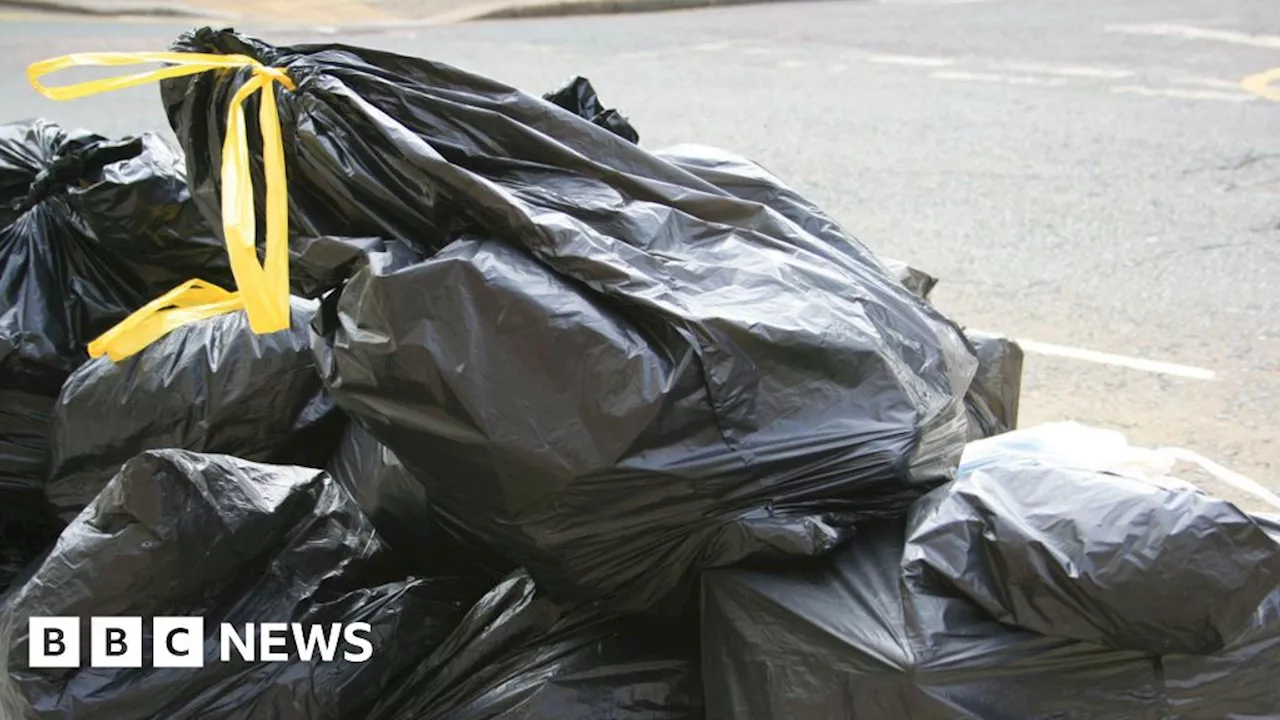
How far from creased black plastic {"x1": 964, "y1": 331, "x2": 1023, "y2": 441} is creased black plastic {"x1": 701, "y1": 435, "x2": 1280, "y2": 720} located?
0.78 meters

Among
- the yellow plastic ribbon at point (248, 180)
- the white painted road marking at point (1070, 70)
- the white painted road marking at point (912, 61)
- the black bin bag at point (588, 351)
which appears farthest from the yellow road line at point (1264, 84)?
the yellow plastic ribbon at point (248, 180)

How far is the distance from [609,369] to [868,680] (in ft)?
1.36

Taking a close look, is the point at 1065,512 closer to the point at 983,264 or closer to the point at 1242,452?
Result: the point at 1242,452

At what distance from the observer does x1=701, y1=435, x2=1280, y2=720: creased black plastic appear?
4.49 ft

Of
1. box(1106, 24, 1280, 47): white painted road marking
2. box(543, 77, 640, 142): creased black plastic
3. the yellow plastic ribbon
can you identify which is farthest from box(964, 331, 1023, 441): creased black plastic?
box(1106, 24, 1280, 47): white painted road marking

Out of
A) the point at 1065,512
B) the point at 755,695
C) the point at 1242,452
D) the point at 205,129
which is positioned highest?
the point at 205,129

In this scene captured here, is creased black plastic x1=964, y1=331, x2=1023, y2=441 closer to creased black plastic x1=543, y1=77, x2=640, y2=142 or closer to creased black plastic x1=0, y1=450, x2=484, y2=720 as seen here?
creased black plastic x1=543, y1=77, x2=640, y2=142

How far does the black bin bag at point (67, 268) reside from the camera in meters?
2.14

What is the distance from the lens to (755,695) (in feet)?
4.74

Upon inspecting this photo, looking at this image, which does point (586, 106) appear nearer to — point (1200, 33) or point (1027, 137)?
point (1027, 137)

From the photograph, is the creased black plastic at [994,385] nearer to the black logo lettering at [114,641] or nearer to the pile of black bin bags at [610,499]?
the pile of black bin bags at [610,499]

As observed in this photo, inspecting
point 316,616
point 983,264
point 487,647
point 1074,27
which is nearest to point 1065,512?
point 487,647

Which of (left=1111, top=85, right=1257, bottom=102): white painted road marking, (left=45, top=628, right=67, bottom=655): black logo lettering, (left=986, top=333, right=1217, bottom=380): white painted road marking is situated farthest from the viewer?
(left=1111, top=85, right=1257, bottom=102): white painted road marking

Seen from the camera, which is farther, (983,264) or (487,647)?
(983,264)
